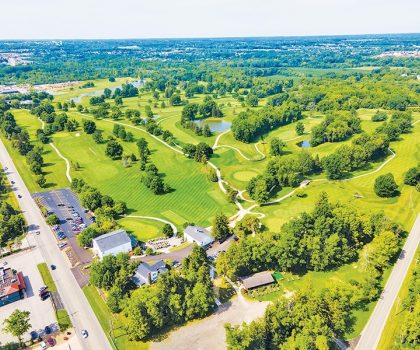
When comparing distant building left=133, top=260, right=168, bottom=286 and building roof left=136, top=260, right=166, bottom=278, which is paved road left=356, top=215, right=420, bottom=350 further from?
building roof left=136, top=260, right=166, bottom=278

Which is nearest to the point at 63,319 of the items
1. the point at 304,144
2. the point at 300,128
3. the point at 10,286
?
the point at 10,286

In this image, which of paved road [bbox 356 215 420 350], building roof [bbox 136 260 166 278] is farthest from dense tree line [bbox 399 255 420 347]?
building roof [bbox 136 260 166 278]

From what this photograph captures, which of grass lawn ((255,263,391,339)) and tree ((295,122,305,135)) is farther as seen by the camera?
tree ((295,122,305,135))

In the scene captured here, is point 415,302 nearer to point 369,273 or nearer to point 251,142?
point 369,273

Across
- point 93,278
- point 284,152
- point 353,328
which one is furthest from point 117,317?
point 284,152

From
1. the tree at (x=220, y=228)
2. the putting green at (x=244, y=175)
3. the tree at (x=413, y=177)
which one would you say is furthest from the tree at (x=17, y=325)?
the tree at (x=413, y=177)
